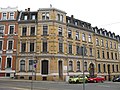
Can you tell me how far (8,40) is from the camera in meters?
42.9

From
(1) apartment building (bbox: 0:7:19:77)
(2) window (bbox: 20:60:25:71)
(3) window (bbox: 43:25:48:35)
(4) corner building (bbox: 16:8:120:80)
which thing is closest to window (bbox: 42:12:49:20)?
(4) corner building (bbox: 16:8:120:80)

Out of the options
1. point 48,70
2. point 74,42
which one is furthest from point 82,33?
point 48,70

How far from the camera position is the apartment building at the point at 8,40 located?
41625mm

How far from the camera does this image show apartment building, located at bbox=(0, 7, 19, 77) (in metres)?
41.6

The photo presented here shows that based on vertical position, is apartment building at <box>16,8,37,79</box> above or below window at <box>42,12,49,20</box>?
below

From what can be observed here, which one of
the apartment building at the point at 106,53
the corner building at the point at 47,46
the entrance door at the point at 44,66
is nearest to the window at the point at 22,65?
the corner building at the point at 47,46

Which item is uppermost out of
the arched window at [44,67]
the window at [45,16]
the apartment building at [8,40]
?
the window at [45,16]

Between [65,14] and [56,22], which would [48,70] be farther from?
[65,14]

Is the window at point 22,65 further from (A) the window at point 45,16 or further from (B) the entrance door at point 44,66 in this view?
(A) the window at point 45,16

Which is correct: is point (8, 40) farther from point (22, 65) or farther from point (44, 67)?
point (44, 67)

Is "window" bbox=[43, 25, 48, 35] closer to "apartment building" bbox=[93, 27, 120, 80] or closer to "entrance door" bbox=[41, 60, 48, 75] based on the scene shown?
"entrance door" bbox=[41, 60, 48, 75]

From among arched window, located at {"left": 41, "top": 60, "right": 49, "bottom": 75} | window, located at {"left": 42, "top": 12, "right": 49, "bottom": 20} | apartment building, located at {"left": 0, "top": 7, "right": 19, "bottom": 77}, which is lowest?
arched window, located at {"left": 41, "top": 60, "right": 49, "bottom": 75}

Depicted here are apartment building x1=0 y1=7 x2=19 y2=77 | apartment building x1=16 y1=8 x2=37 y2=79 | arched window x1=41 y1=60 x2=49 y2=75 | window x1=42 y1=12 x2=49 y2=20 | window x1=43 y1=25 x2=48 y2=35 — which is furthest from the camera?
window x1=42 y1=12 x2=49 y2=20

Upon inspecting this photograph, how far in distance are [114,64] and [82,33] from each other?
717 inches
